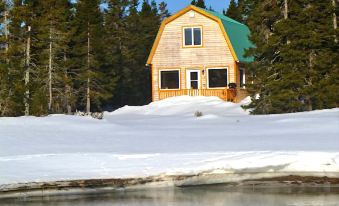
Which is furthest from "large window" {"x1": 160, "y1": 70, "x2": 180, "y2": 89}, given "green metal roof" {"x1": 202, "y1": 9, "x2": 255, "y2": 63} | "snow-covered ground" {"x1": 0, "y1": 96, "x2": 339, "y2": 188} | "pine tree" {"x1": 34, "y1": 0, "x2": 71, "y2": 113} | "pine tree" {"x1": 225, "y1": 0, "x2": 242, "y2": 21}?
"pine tree" {"x1": 225, "y1": 0, "x2": 242, "y2": 21}

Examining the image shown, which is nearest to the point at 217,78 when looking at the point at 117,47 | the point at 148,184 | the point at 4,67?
the point at 4,67

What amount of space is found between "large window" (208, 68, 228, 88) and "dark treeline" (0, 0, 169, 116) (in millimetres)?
7174

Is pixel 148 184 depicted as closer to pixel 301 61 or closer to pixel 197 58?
pixel 301 61

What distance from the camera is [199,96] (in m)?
30.4

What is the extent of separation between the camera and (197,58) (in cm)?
3180

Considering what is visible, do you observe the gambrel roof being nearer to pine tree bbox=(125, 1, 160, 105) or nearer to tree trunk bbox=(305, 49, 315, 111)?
tree trunk bbox=(305, 49, 315, 111)

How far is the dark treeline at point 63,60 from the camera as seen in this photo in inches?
1025

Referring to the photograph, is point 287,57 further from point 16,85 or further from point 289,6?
point 16,85

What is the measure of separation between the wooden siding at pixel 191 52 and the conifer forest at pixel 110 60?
252 centimetres

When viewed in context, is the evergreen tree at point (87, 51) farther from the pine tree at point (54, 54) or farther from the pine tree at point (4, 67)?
the pine tree at point (4, 67)

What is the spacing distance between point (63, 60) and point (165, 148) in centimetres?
2218

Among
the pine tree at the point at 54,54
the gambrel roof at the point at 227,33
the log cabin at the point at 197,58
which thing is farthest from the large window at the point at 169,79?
the pine tree at the point at 54,54

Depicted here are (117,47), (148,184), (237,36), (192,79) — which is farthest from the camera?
(117,47)

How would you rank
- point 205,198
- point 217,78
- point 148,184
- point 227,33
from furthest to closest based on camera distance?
point 217,78 → point 227,33 → point 148,184 → point 205,198
